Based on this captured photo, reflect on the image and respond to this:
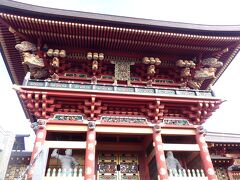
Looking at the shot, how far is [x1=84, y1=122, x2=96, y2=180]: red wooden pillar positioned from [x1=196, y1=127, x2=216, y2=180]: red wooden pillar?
4772 millimetres

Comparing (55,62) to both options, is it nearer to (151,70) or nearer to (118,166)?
(151,70)

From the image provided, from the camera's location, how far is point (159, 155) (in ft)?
30.8

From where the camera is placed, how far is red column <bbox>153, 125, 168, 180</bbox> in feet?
29.5

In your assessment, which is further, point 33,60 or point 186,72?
point 186,72

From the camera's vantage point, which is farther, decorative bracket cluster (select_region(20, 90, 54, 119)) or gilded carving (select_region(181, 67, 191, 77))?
gilded carving (select_region(181, 67, 191, 77))

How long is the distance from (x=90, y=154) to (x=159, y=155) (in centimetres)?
287

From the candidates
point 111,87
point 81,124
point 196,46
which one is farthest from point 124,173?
point 196,46

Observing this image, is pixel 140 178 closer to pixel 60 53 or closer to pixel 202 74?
pixel 202 74

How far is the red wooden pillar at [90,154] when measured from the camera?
28.1ft

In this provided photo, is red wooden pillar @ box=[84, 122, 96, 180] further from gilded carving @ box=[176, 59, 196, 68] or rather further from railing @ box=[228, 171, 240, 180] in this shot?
railing @ box=[228, 171, 240, 180]

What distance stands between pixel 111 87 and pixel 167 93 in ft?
8.73

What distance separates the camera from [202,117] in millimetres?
10680

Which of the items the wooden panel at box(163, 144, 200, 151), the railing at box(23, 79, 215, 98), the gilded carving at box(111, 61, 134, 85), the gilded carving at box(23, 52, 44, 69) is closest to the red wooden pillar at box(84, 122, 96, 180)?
the railing at box(23, 79, 215, 98)

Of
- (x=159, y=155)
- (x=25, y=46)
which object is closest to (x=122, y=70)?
(x=159, y=155)
